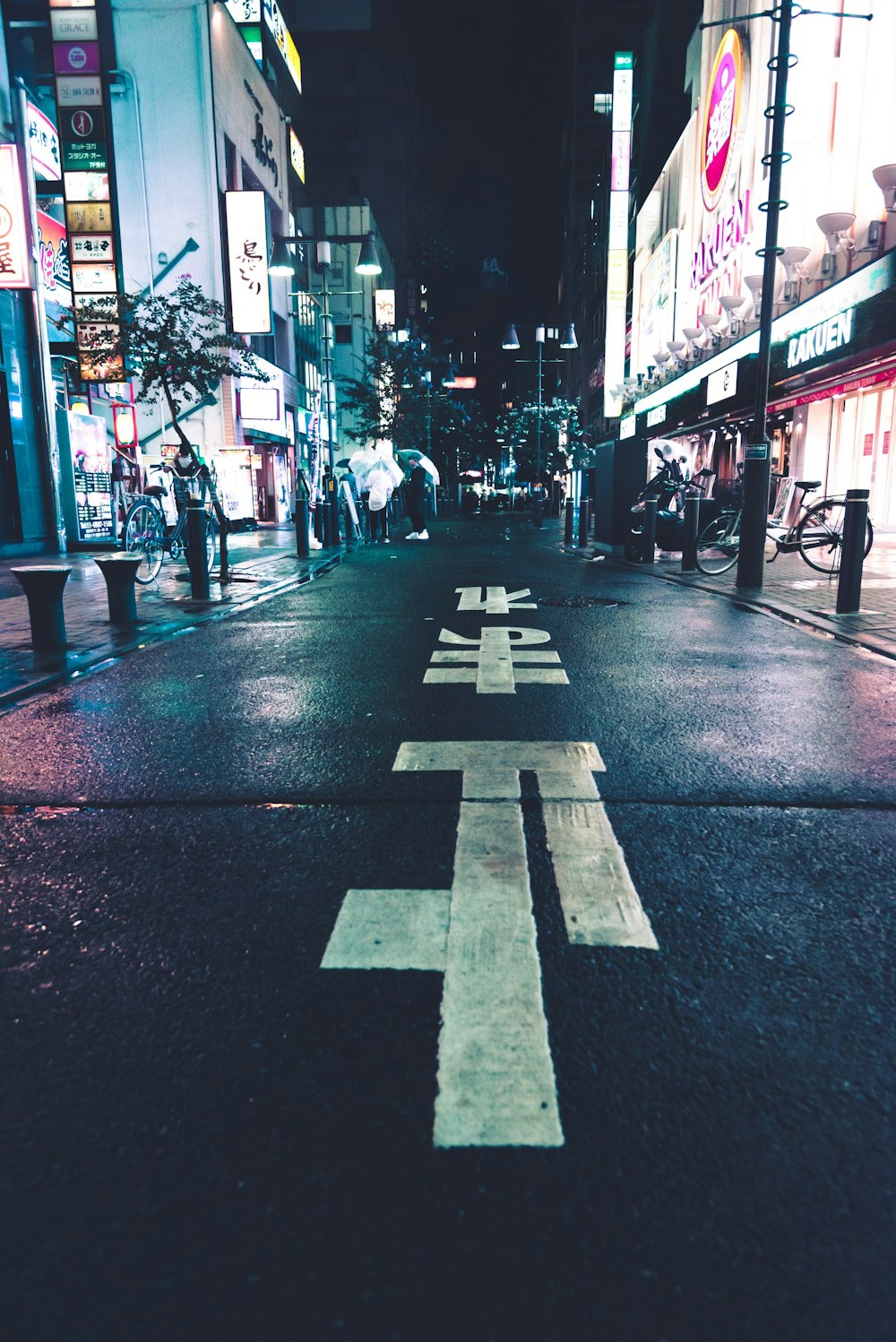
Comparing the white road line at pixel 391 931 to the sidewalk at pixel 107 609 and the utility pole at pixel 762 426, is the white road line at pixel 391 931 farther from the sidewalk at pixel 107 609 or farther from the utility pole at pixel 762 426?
the utility pole at pixel 762 426

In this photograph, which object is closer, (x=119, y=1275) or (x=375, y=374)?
(x=119, y=1275)

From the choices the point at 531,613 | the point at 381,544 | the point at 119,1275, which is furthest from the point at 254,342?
the point at 119,1275

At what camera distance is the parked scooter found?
1560cm

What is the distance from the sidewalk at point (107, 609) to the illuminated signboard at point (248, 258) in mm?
17430

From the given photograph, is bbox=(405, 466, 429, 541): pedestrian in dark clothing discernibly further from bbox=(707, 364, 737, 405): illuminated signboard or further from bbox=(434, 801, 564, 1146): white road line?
bbox=(434, 801, 564, 1146): white road line

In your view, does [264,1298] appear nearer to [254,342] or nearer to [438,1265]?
[438,1265]

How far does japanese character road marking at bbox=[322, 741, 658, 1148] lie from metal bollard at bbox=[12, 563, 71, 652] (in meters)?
Result: 4.61

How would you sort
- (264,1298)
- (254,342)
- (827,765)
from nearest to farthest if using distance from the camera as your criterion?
(264,1298), (827,765), (254,342)

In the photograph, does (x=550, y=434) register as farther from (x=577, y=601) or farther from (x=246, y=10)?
(x=577, y=601)

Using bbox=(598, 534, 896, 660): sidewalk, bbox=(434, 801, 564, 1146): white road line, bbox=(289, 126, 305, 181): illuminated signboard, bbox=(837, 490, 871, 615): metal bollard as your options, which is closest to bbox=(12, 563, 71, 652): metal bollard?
bbox=(434, 801, 564, 1146): white road line

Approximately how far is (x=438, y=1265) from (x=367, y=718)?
11.7ft

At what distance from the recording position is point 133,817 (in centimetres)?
343

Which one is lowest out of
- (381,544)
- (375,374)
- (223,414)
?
(381,544)

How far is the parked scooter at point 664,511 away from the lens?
15.6m
